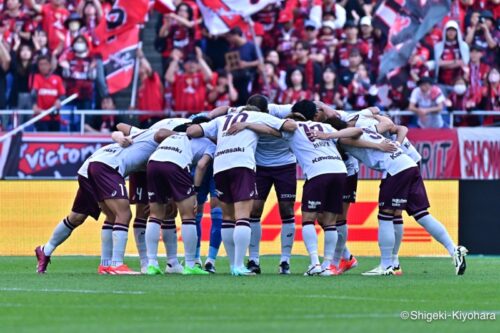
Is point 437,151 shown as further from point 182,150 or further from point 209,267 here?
point 182,150

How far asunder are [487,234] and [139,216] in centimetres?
764

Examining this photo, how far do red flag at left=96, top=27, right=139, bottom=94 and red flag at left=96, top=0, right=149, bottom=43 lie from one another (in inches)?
4.4

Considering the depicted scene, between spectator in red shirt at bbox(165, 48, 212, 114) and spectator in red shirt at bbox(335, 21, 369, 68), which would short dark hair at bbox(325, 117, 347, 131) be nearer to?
spectator in red shirt at bbox(165, 48, 212, 114)

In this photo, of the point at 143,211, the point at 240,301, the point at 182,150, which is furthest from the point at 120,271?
the point at 240,301

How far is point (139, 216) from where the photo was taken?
2002 cm

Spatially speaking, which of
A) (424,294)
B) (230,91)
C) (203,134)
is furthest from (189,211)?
(230,91)

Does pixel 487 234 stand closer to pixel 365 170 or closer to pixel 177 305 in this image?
pixel 365 170

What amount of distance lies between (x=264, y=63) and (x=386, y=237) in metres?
10.7

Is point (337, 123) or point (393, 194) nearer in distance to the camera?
point (393, 194)

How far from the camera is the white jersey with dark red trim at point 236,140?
18578 millimetres

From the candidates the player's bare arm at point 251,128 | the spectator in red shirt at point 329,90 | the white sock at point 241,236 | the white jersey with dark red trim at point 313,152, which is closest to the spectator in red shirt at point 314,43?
the spectator in red shirt at point 329,90

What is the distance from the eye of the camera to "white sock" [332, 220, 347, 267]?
780 inches

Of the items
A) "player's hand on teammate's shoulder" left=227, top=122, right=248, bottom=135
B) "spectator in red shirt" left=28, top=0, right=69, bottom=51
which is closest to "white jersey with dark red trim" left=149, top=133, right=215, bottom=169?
"player's hand on teammate's shoulder" left=227, top=122, right=248, bottom=135

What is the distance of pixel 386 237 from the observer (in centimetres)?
1886
